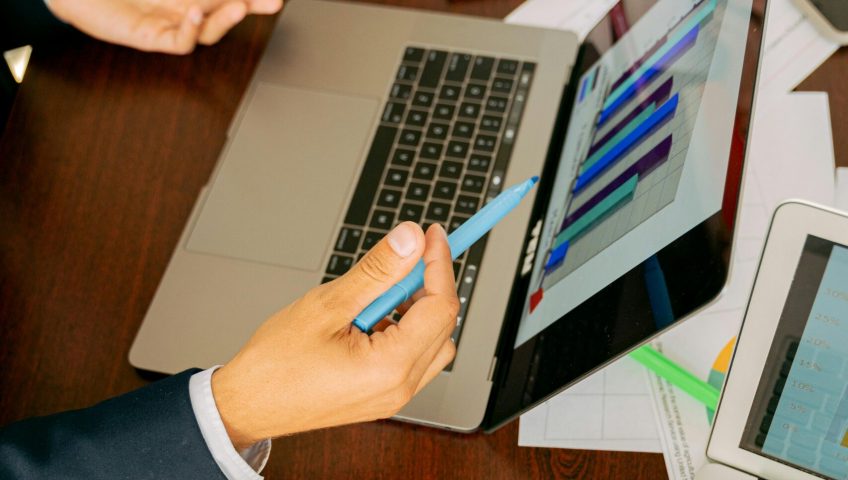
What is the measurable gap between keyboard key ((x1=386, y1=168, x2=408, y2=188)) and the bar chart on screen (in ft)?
0.58

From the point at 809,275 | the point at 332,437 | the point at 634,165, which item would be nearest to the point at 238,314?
the point at 332,437

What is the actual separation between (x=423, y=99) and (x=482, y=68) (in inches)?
2.9

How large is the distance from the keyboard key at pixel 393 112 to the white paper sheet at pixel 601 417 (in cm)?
35

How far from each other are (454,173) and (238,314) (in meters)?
0.25

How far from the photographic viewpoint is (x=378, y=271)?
20.3 inches

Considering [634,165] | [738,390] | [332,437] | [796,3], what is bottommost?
[332,437]

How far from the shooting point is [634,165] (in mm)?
640

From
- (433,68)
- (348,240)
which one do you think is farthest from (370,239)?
(433,68)

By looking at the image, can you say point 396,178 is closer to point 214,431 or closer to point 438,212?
point 438,212

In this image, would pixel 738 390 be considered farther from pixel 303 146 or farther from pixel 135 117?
pixel 135 117

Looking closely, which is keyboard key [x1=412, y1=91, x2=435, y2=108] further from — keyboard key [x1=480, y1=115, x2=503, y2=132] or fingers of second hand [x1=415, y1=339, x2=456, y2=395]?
fingers of second hand [x1=415, y1=339, x2=456, y2=395]

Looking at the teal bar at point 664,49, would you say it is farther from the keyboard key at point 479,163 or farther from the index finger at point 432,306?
the index finger at point 432,306

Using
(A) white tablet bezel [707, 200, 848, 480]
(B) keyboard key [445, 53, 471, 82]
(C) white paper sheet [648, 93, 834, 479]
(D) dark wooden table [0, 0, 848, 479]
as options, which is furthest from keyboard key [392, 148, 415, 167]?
(A) white tablet bezel [707, 200, 848, 480]

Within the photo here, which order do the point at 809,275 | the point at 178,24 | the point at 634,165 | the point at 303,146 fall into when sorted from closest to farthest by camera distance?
the point at 809,275 < the point at 634,165 < the point at 303,146 < the point at 178,24
